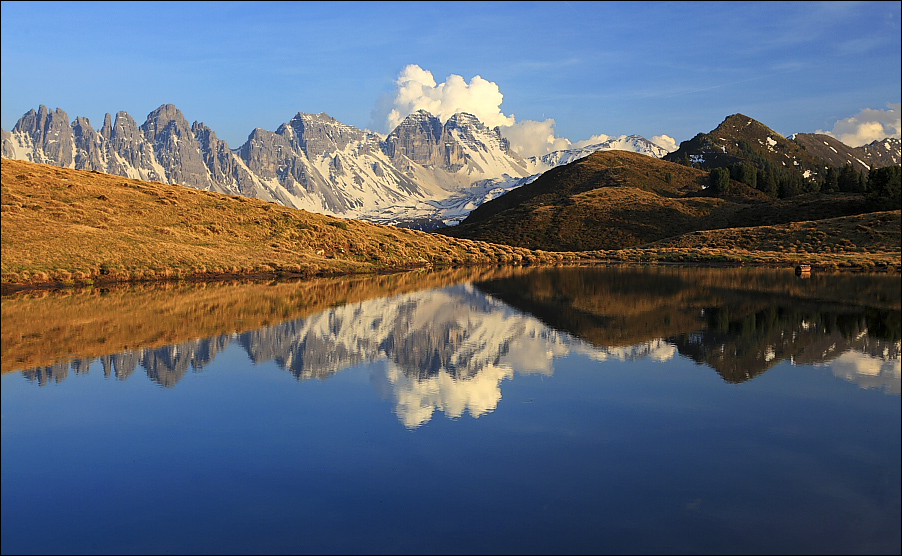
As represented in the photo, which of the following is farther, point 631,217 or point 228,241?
point 631,217

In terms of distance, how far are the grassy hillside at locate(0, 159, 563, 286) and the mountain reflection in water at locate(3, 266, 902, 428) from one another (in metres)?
12.4

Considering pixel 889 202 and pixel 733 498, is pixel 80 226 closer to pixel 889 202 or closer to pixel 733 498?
pixel 733 498

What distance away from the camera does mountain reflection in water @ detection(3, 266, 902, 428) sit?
63.2ft

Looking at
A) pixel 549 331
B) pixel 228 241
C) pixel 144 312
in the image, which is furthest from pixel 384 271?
pixel 549 331

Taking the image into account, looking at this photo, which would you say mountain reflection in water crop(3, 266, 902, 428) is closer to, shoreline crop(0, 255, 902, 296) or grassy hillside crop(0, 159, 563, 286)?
shoreline crop(0, 255, 902, 296)

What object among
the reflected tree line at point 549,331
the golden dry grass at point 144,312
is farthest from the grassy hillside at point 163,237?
the reflected tree line at point 549,331

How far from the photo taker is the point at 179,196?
81188 millimetres

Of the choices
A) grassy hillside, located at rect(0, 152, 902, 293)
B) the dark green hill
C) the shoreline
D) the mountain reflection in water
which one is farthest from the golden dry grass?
the dark green hill

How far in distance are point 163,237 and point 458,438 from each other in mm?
58548

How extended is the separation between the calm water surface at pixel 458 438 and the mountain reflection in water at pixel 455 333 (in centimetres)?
17

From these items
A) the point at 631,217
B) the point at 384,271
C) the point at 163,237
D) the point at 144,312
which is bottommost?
the point at 144,312

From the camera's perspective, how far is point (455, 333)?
26781mm

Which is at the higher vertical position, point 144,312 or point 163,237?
point 163,237

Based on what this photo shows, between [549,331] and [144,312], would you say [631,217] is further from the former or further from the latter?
[144,312]
